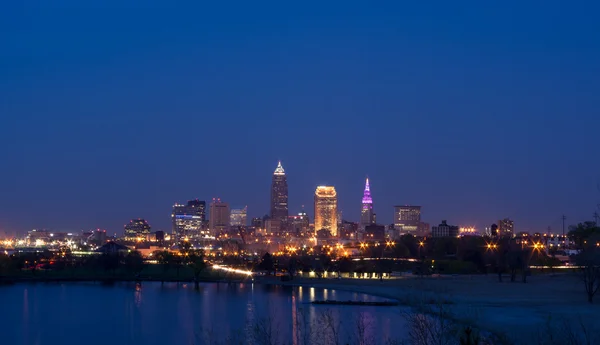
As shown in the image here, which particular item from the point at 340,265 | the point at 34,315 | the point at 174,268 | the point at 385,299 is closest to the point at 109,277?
the point at 174,268

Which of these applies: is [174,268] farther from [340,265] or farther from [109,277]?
[340,265]

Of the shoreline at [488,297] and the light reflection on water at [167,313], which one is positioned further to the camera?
the light reflection on water at [167,313]

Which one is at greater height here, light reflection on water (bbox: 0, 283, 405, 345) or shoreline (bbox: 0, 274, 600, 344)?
shoreline (bbox: 0, 274, 600, 344)

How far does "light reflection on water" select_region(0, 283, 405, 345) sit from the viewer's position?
3794 centimetres

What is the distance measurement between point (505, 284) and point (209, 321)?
2822 cm

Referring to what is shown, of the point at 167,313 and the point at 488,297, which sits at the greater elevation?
the point at 488,297

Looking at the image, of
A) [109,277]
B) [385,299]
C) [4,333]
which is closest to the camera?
[4,333]

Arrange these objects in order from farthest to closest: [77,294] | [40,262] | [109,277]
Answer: [40,262]
[109,277]
[77,294]

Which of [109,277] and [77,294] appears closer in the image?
[77,294]

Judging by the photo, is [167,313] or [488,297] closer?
[167,313]

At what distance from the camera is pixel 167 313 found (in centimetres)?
4838

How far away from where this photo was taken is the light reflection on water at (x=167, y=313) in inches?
1494

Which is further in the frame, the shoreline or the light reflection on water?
the light reflection on water

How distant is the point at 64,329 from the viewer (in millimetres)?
42250
